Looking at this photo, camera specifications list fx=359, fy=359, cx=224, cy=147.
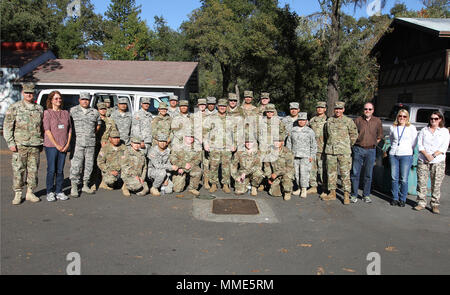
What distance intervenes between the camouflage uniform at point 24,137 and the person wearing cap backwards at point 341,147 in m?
5.29

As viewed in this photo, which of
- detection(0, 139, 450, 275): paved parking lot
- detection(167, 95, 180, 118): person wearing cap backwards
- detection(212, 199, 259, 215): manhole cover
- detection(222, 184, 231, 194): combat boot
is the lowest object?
detection(0, 139, 450, 275): paved parking lot

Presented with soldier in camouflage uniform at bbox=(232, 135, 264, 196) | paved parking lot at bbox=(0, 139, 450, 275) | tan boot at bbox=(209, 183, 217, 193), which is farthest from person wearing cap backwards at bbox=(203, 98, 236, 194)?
paved parking lot at bbox=(0, 139, 450, 275)

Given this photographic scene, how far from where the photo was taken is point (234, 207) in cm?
646

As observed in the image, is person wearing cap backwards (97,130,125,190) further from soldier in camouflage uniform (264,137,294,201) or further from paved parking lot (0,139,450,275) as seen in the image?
soldier in camouflage uniform (264,137,294,201)

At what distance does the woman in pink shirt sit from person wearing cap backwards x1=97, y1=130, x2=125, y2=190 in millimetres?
818

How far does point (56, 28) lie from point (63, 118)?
42411 mm

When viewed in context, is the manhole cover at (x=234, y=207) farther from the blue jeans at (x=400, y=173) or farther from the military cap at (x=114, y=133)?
the blue jeans at (x=400, y=173)

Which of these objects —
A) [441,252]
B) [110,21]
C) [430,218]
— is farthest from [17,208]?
[110,21]

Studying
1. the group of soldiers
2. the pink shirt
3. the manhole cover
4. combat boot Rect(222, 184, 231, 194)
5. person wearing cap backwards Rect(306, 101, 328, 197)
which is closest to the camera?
the manhole cover

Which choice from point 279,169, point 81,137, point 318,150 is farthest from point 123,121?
point 318,150

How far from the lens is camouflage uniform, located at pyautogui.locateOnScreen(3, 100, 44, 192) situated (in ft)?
19.8

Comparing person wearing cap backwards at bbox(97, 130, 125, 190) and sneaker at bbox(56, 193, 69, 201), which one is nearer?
Result: sneaker at bbox(56, 193, 69, 201)

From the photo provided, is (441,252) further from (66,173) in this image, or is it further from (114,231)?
(66,173)

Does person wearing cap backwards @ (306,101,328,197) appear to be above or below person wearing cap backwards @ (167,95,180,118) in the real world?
below
